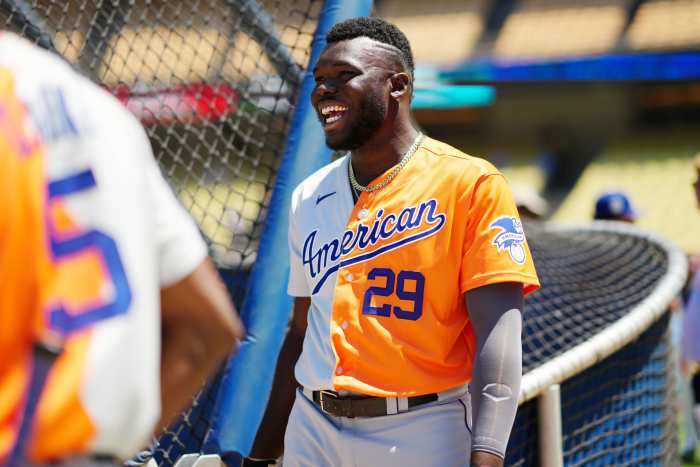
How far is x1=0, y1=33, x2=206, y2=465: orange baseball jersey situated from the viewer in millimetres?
1031

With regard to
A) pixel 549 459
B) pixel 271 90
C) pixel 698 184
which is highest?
pixel 271 90

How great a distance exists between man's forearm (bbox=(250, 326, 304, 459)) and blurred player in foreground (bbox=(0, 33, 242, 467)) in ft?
4.65

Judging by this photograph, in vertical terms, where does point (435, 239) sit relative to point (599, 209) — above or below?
above

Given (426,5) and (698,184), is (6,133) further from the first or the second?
(426,5)

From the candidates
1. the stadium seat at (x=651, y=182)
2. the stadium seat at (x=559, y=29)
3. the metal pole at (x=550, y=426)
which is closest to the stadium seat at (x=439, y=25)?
the stadium seat at (x=559, y=29)

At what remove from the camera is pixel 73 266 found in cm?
105

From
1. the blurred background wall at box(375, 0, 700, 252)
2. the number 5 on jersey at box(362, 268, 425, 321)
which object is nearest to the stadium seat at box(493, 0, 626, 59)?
the blurred background wall at box(375, 0, 700, 252)

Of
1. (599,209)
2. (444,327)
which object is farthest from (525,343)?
(599,209)

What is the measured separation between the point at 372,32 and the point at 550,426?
4.98 feet

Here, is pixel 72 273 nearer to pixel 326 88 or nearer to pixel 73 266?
pixel 73 266

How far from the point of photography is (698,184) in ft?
15.9

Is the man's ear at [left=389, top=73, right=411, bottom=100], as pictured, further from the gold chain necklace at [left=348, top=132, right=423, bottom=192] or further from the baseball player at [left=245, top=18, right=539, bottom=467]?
the gold chain necklace at [left=348, top=132, right=423, bottom=192]

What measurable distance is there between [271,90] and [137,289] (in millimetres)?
3052

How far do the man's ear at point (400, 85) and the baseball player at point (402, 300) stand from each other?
11 millimetres
